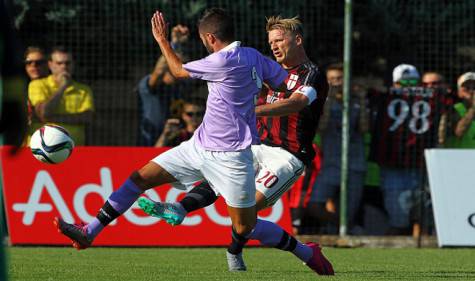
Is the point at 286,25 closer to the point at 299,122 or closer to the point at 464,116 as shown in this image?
the point at 299,122

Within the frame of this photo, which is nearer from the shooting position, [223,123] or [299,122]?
[223,123]

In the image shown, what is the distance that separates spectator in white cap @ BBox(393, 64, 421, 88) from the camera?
13742 millimetres

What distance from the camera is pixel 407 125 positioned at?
1379 cm

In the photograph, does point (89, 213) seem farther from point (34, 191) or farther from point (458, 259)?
point (458, 259)

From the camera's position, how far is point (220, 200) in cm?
1318

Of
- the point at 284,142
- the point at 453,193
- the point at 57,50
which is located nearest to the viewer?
the point at 284,142

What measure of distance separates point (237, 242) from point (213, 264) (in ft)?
3.93

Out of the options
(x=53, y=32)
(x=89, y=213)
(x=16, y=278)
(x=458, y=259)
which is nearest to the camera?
(x=16, y=278)

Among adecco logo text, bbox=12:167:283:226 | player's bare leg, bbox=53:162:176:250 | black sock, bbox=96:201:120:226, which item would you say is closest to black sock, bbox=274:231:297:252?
player's bare leg, bbox=53:162:176:250

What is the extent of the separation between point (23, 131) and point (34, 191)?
8995 mm

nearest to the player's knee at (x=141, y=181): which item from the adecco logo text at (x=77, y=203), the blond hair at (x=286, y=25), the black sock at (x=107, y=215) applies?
the black sock at (x=107, y=215)

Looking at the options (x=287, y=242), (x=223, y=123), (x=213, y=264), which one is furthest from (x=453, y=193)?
(x=223, y=123)

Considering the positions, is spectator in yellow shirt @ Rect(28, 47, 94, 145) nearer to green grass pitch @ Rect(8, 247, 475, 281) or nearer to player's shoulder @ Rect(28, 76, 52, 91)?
player's shoulder @ Rect(28, 76, 52, 91)

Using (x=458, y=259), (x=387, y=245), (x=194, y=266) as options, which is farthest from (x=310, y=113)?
(x=387, y=245)
